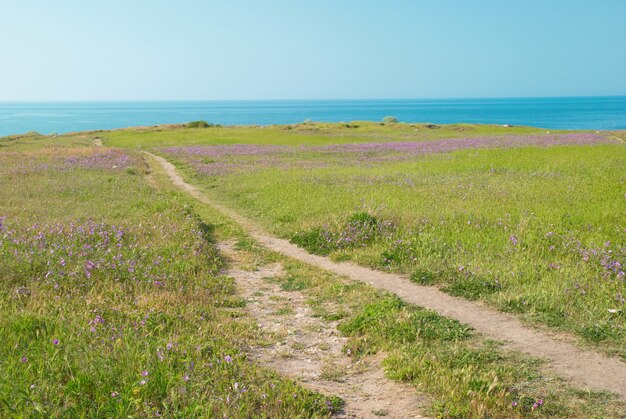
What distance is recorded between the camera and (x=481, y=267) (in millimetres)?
10609

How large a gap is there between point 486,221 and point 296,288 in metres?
6.41

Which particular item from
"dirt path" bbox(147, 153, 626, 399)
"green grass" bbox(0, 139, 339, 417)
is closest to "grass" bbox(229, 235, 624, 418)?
→ "dirt path" bbox(147, 153, 626, 399)

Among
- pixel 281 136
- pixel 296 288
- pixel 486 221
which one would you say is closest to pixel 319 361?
pixel 296 288

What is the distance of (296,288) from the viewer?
1055cm

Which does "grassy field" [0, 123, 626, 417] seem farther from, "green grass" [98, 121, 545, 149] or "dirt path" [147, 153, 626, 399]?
"green grass" [98, 121, 545, 149]

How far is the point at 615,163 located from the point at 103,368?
2548cm

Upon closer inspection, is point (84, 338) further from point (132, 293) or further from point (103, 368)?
point (132, 293)

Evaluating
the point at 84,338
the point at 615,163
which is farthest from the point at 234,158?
the point at 84,338

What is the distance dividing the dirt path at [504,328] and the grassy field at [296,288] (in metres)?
0.32

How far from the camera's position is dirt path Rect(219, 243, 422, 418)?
233 inches

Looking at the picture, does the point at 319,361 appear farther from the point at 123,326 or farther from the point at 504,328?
the point at 504,328

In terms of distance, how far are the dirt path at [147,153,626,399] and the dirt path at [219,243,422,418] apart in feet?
6.58

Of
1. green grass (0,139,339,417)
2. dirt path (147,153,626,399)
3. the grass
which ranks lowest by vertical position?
dirt path (147,153,626,399)

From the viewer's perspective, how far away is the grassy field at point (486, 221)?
9.13m
